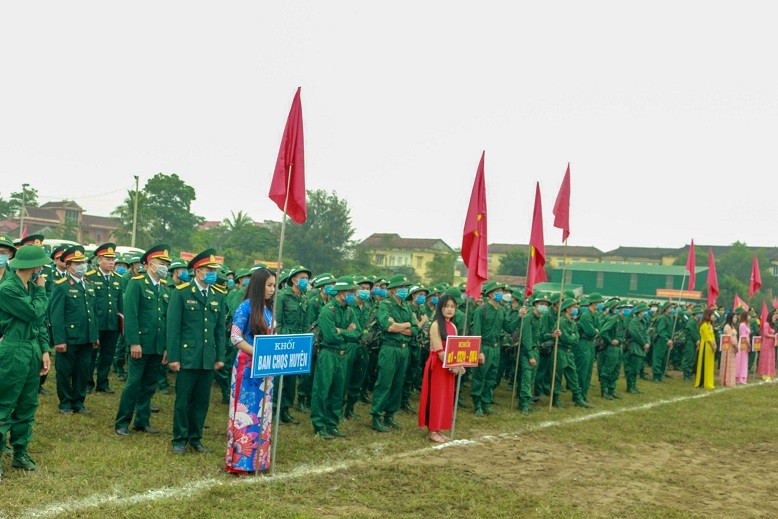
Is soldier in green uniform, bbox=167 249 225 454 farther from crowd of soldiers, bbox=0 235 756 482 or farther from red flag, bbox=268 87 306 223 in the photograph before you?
red flag, bbox=268 87 306 223

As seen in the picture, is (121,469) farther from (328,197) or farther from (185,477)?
(328,197)

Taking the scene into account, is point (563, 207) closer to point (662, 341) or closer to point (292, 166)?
point (292, 166)

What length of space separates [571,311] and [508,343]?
4.25ft

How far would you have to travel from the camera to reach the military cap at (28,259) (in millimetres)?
6551

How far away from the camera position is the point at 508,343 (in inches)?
568

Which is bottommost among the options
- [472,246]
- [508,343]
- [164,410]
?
[164,410]

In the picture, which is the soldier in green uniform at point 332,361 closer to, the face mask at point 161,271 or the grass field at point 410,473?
the grass field at point 410,473

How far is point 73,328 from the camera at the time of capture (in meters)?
9.34

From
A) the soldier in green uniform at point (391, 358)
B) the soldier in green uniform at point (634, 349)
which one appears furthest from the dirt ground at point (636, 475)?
the soldier in green uniform at point (634, 349)

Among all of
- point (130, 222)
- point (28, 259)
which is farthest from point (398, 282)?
point (130, 222)

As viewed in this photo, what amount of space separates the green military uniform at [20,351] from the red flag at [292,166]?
2.29 m

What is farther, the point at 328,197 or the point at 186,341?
the point at 328,197

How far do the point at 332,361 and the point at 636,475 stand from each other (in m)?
3.78

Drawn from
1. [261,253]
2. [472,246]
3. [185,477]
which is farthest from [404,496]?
[261,253]
